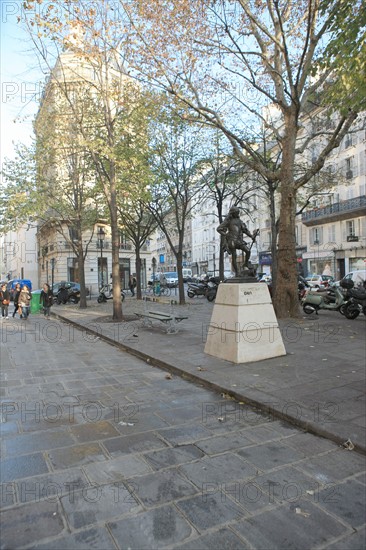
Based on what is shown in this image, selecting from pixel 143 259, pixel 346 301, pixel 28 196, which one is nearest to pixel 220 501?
pixel 346 301

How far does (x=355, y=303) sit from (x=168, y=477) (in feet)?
33.2

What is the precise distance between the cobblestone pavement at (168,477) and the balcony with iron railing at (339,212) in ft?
103

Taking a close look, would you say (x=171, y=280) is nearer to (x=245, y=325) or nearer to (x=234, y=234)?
(x=234, y=234)

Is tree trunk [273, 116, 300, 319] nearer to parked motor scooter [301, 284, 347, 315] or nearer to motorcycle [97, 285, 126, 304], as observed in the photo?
parked motor scooter [301, 284, 347, 315]

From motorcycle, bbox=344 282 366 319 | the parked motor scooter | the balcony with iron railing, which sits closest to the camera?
motorcycle, bbox=344 282 366 319

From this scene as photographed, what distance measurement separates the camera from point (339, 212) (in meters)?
36.3

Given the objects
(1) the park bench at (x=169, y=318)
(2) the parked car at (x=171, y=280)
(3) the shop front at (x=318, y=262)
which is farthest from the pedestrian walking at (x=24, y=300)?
(3) the shop front at (x=318, y=262)

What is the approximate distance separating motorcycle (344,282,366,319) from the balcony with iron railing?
22843mm

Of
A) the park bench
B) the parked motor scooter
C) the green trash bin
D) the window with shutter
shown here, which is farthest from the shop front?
the park bench

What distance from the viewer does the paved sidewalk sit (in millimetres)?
4039

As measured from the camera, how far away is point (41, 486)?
281 centimetres

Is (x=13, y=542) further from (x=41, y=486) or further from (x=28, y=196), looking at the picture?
(x=28, y=196)

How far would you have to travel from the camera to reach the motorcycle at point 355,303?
11.2m

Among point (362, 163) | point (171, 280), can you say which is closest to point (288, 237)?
point (362, 163)
